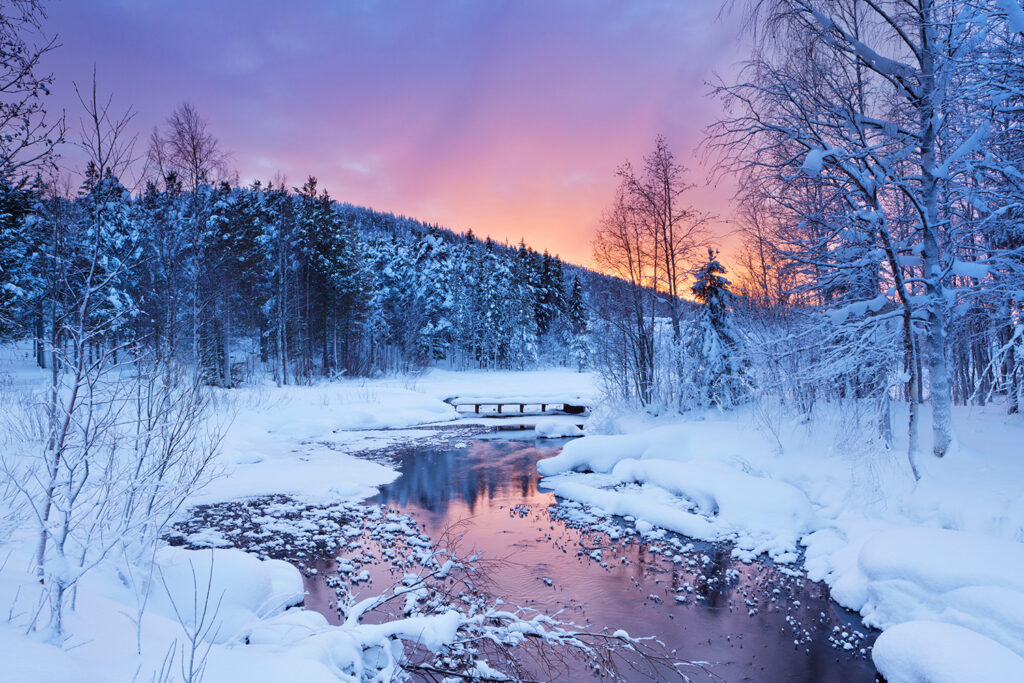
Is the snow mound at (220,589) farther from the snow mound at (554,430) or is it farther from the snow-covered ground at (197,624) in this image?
the snow mound at (554,430)

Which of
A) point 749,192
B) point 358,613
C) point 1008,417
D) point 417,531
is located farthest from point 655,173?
point 358,613

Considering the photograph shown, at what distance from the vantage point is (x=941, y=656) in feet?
15.4

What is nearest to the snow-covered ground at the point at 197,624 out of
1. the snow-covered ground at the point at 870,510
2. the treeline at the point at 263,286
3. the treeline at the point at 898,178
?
the treeline at the point at 263,286

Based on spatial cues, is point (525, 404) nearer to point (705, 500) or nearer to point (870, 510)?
point (705, 500)

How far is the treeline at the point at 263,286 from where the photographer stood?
20.9ft

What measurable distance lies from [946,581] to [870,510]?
273cm

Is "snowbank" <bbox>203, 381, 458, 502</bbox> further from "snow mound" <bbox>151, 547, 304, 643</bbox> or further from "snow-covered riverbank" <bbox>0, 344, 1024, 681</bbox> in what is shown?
"snow mound" <bbox>151, 547, 304, 643</bbox>

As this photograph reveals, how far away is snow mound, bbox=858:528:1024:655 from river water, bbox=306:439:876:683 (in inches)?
21.7

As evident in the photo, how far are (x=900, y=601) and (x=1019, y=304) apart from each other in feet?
14.4

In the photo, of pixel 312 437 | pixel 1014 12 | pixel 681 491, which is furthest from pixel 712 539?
pixel 312 437

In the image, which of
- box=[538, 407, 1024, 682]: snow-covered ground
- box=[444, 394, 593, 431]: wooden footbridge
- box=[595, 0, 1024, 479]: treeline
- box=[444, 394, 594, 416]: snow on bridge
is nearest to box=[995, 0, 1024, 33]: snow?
box=[595, 0, 1024, 479]: treeline

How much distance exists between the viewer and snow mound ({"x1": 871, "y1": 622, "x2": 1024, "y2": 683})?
4.37 m

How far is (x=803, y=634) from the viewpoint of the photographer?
599 cm

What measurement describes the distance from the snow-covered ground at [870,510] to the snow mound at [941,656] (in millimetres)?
12
